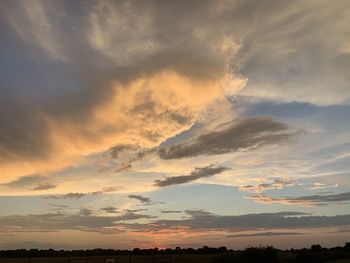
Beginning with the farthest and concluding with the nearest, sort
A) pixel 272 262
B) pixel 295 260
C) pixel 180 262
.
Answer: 1. pixel 180 262
2. pixel 295 260
3. pixel 272 262

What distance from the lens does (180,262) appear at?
62.6 metres

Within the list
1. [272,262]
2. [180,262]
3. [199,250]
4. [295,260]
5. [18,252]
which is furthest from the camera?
[18,252]

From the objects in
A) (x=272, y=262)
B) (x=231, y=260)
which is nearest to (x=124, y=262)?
(x=231, y=260)

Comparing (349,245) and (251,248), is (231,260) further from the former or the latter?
(349,245)

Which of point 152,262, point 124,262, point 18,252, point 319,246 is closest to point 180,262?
point 152,262

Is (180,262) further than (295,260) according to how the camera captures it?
Yes

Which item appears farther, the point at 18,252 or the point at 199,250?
the point at 18,252

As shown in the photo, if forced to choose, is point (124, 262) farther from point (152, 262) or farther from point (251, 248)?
point (251, 248)

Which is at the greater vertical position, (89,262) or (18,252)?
(18,252)

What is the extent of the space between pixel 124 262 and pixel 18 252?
335ft

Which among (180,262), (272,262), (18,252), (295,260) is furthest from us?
(18,252)

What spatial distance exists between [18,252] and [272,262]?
119693mm

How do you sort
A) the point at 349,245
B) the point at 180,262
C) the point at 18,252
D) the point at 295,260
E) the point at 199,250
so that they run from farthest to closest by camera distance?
1. the point at 18,252
2. the point at 199,250
3. the point at 349,245
4. the point at 180,262
5. the point at 295,260

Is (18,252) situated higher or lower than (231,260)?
higher
